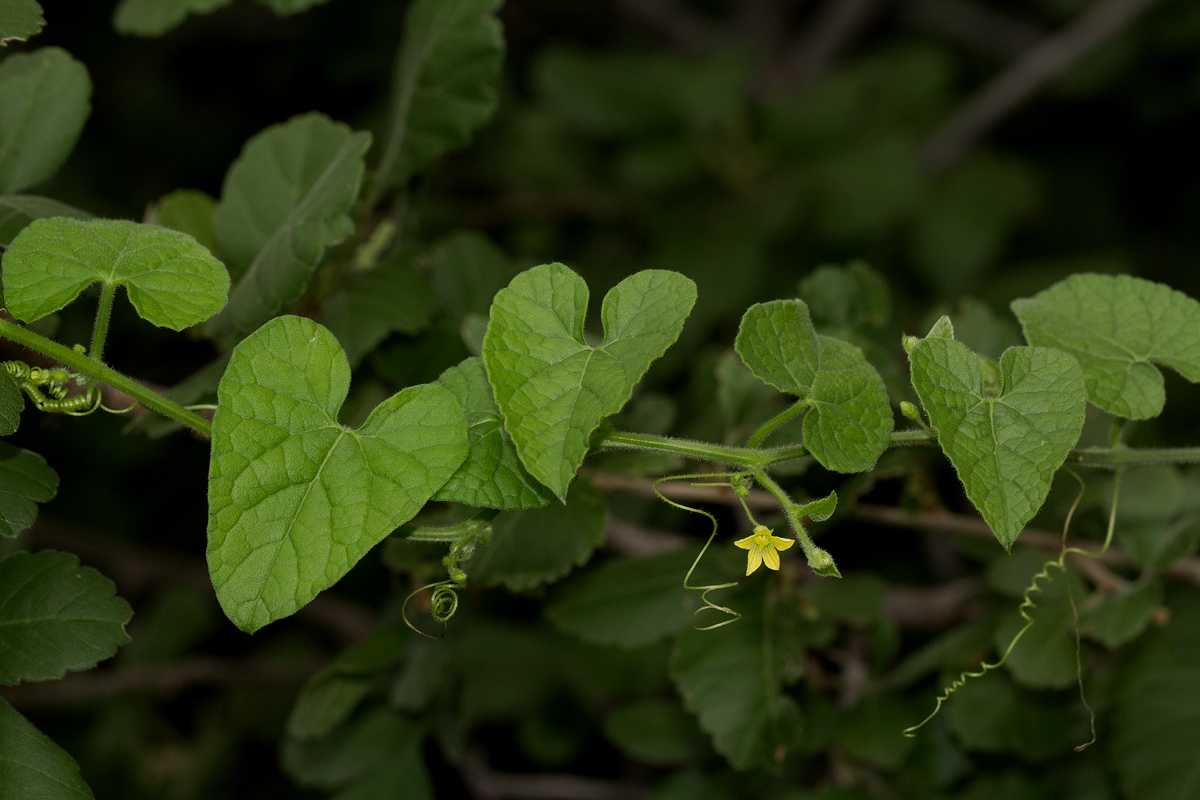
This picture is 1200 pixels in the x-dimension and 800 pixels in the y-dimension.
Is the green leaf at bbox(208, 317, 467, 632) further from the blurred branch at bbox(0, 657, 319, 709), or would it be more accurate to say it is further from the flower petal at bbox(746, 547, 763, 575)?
the blurred branch at bbox(0, 657, 319, 709)

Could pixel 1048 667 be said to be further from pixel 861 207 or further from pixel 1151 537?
pixel 861 207

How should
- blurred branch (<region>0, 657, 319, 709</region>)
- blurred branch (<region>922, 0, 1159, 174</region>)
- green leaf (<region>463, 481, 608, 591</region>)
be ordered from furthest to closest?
blurred branch (<region>922, 0, 1159, 174</region>), blurred branch (<region>0, 657, 319, 709</region>), green leaf (<region>463, 481, 608, 591</region>)

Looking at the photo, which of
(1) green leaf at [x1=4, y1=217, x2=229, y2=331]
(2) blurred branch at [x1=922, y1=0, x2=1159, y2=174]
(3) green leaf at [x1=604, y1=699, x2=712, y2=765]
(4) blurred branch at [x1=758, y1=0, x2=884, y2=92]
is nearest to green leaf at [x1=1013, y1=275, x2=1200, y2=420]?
(1) green leaf at [x1=4, y1=217, x2=229, y2=331]

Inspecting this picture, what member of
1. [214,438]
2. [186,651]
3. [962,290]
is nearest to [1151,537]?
[214,438]

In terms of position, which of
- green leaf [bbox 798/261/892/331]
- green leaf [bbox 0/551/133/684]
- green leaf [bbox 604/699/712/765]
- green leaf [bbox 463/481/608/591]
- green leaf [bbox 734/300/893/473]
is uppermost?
green leaf [bbox 734/300/893/473]

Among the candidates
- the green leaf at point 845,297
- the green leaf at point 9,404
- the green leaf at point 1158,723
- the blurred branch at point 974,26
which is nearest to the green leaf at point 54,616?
the green leaf at point 9,404

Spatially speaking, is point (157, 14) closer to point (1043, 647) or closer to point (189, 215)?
point (189, 215)
